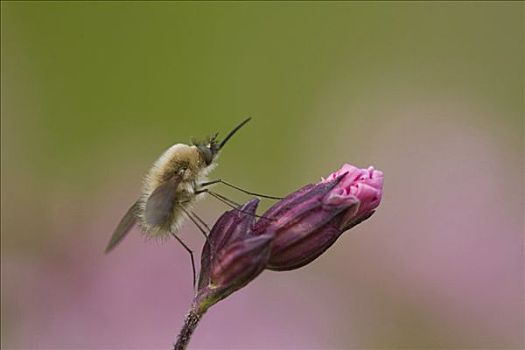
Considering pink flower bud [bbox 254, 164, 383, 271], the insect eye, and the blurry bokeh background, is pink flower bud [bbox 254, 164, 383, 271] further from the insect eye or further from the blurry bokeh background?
the blurry bokeh background

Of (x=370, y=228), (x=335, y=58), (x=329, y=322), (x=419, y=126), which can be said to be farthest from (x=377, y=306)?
(x=335, y=58)

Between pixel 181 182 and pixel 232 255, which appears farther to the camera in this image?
pixel 181 182

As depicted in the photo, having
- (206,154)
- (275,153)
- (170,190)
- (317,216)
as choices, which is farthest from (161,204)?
(275,153)

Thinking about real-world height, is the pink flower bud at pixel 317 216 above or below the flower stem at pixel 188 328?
above

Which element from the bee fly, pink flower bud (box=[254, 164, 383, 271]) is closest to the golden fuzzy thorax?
the bee fly

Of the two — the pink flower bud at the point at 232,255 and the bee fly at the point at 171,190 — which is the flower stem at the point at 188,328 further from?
the bee fly at the point at 171,190

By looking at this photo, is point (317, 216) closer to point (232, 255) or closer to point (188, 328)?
point (232, 255)

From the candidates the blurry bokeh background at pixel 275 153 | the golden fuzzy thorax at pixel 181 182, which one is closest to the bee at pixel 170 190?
the golden fuzzy thorax at pixel 181 182
